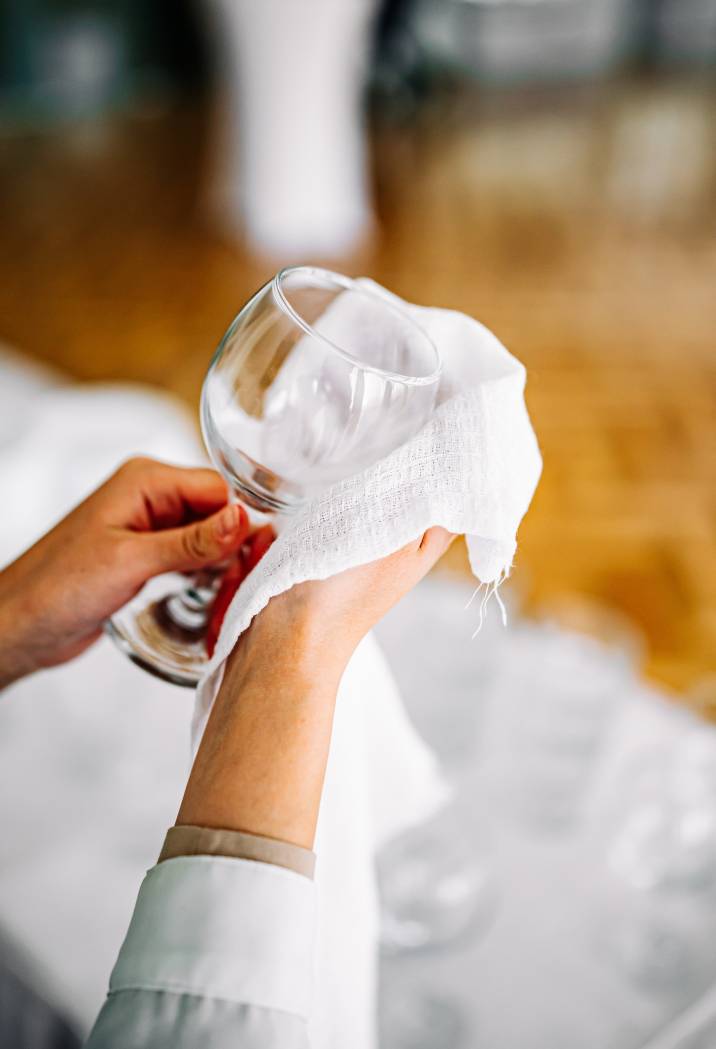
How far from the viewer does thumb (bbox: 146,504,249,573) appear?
496 mm

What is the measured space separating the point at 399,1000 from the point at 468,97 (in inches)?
158

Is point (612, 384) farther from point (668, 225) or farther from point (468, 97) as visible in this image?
point (468, 97)

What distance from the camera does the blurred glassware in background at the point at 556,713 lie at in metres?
0.69

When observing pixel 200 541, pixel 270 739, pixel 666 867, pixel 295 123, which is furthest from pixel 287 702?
pixel 295 123

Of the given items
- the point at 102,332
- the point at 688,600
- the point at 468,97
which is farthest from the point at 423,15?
the point at 688,600

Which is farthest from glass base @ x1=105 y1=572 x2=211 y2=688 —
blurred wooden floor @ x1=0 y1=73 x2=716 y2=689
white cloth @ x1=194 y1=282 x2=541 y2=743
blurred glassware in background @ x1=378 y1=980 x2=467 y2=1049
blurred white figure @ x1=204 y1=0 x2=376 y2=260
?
blurred white figure @ x1=204 y1=0 x2=376 y2=260

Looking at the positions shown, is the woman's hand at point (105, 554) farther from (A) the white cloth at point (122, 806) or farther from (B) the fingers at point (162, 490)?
(A) the white cloth at point (122, 806)

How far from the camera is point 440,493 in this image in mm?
399

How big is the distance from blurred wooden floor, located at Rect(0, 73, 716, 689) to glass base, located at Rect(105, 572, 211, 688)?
1.97ft

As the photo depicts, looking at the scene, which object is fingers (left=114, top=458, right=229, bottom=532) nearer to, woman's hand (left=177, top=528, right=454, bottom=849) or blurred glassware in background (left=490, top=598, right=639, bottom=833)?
woman's hand (left=177, top=528, right=454, bottom=849)

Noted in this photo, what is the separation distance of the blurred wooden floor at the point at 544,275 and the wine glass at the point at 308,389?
65cm

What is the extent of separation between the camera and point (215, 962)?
0.38 metres

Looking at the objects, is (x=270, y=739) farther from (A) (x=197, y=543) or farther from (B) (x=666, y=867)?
(B) (x=666, y=867)

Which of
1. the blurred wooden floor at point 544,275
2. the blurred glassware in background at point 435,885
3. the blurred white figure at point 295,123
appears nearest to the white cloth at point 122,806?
the blurred glassware in background at point 435,885
